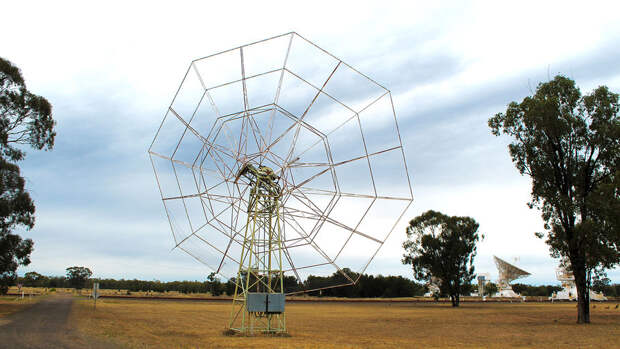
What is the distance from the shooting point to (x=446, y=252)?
67.8 meters

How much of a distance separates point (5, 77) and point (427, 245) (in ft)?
183

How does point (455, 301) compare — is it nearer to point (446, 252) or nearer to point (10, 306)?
point (446, 252)

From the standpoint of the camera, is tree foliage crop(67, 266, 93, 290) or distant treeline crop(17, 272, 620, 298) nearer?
distant treeline crop(17, 272, 620, 298)

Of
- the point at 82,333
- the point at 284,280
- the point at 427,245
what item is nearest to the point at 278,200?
the point at 284,280

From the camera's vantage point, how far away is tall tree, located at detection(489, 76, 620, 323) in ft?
103

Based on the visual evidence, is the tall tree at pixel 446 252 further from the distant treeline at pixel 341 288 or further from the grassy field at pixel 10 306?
the grassy field at pixel 10 306

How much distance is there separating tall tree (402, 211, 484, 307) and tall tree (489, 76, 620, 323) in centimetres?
3279

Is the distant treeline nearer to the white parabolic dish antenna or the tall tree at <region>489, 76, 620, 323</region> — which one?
the white parabolic dish antenna

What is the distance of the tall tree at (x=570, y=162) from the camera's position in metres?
31.5

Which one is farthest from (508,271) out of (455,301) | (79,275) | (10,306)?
(79,275)

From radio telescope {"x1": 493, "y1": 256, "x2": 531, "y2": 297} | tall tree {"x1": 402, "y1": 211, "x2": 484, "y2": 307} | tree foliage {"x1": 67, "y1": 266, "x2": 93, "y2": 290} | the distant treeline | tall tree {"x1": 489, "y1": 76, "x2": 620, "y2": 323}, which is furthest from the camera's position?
tree foliage {"x1": 67, "y1": 266, "x2": 93, "y2": 290}

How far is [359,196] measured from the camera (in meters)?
20.0

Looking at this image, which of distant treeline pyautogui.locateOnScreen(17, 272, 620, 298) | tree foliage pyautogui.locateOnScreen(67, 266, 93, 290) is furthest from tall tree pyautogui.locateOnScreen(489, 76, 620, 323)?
tree foliage pyautogui.locateOnScreen(67, 266, 93, 290)

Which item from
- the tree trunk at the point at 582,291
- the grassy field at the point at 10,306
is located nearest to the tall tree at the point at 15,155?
the grassy field at the point at 10,306
